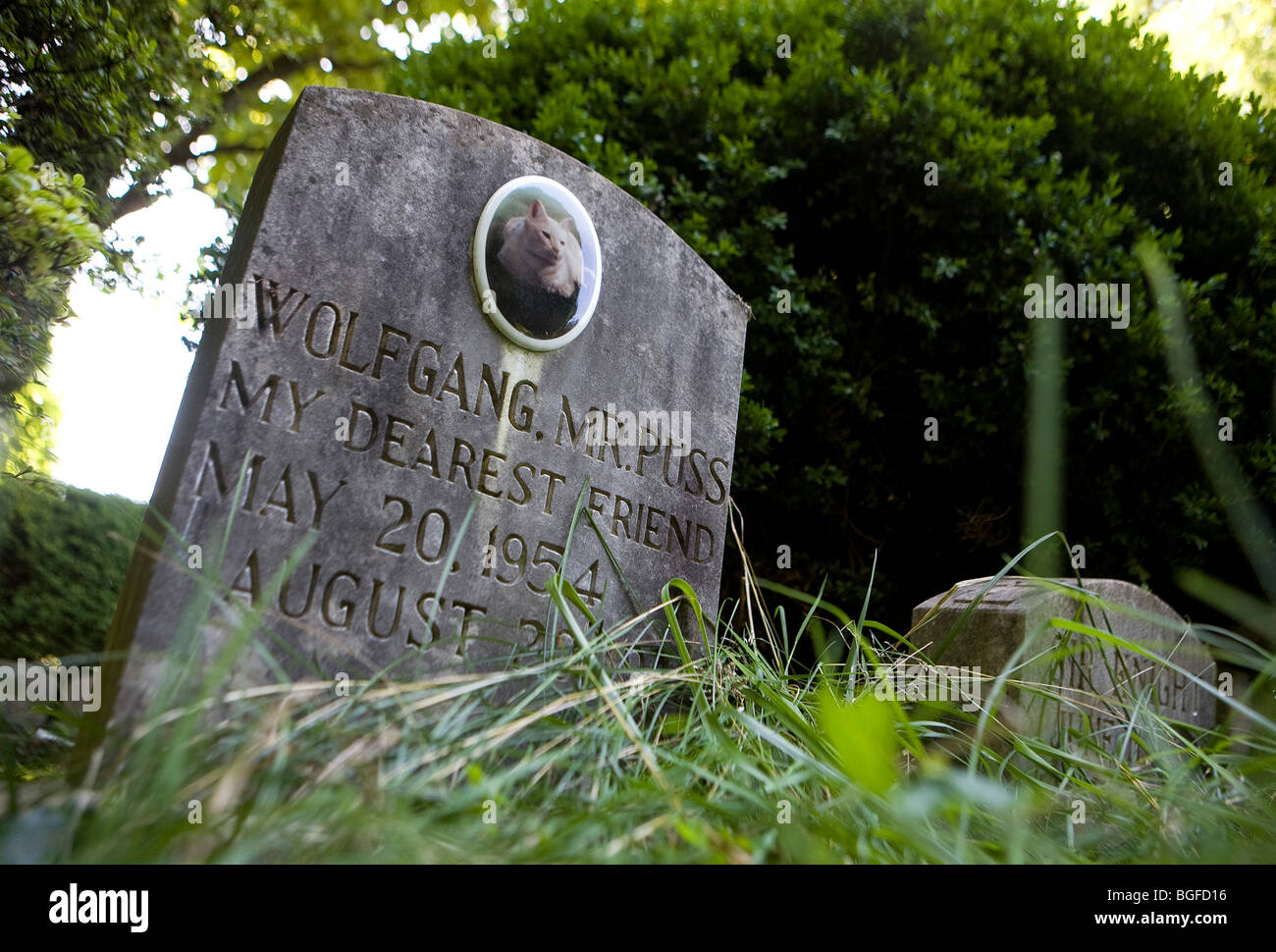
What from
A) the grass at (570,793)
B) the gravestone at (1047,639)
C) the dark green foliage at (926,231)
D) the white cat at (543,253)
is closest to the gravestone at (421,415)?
the white cat at (543,253)

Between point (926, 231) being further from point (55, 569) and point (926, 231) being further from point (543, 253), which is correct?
point (55, 569)

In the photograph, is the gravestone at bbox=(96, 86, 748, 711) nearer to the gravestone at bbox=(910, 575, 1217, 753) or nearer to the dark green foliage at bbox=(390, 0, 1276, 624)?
the gravestone at bbox=(910, 575, 1217, 753)

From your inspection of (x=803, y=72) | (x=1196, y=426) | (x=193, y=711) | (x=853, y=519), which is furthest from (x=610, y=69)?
(x=193, y=711)

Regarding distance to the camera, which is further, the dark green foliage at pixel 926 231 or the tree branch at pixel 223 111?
the tree branch at pixel 223 111

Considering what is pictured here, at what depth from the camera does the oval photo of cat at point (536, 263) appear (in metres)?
2.20

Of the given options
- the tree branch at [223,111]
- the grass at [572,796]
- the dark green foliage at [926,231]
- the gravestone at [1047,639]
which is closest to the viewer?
the grass at [572,796]

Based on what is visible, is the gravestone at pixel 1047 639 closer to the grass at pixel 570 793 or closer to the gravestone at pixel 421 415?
the grass at pixel 570 793

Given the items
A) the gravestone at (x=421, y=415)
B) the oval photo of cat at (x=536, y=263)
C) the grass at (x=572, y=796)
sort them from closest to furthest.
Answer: the grass at (x=572, y=796)
the gravestone at (x=421, y=415)
the oval photo of cat at (x=536, y=263)

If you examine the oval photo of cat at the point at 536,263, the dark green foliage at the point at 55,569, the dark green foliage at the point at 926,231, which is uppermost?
the dark green foliage at the point at 926,231

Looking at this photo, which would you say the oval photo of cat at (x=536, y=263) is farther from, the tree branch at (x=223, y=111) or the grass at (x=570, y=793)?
the tree branch at (x=223, y=111)

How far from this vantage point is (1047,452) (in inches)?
146

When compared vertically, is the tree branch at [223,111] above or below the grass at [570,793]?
above

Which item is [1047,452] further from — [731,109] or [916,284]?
[731,109]
